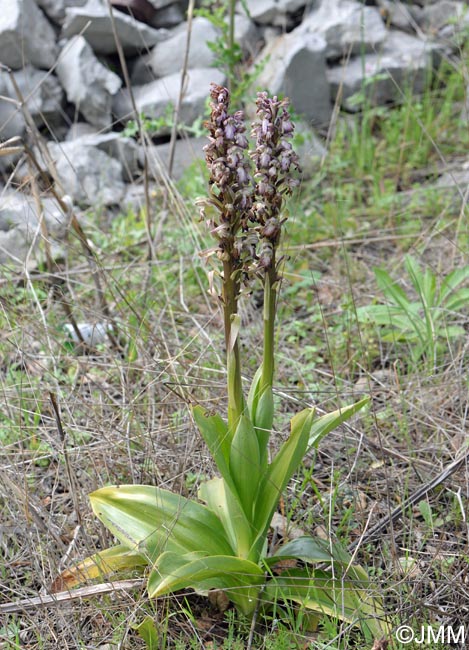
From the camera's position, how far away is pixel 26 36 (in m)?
5.31

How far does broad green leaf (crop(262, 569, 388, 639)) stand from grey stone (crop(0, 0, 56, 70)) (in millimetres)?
4001

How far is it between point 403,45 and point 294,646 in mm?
5441

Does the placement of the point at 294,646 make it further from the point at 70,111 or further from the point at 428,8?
the point at 428,8

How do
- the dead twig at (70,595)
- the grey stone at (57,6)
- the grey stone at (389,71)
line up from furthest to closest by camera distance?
the grey stone at (389,71)
the grey stone at (57,6)
the dead twig at (70,595)

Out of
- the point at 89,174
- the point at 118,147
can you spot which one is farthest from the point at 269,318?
the point at 118,147

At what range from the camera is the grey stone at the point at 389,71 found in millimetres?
5852

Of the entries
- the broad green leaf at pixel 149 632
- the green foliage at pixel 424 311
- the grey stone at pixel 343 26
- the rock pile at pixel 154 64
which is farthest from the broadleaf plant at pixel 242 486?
the grey stone at pixel 343 26

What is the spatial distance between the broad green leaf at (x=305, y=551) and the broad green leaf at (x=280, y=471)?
0.23ft

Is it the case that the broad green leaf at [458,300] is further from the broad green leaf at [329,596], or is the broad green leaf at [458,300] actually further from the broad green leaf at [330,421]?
the broad green leaf at [329,596]

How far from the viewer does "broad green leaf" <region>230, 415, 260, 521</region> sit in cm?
200

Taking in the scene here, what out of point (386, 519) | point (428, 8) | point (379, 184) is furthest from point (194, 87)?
point (386, 519)

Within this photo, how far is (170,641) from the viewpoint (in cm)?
216

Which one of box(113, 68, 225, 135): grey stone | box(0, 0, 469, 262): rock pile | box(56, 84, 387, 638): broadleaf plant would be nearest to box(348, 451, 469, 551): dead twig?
box(56, 84, 387, 638): broadleaf plant

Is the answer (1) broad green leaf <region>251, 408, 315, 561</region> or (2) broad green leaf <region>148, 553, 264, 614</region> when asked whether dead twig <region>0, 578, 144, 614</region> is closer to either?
(2) broad green leaf <region>148, 553, 264, 614</region>
